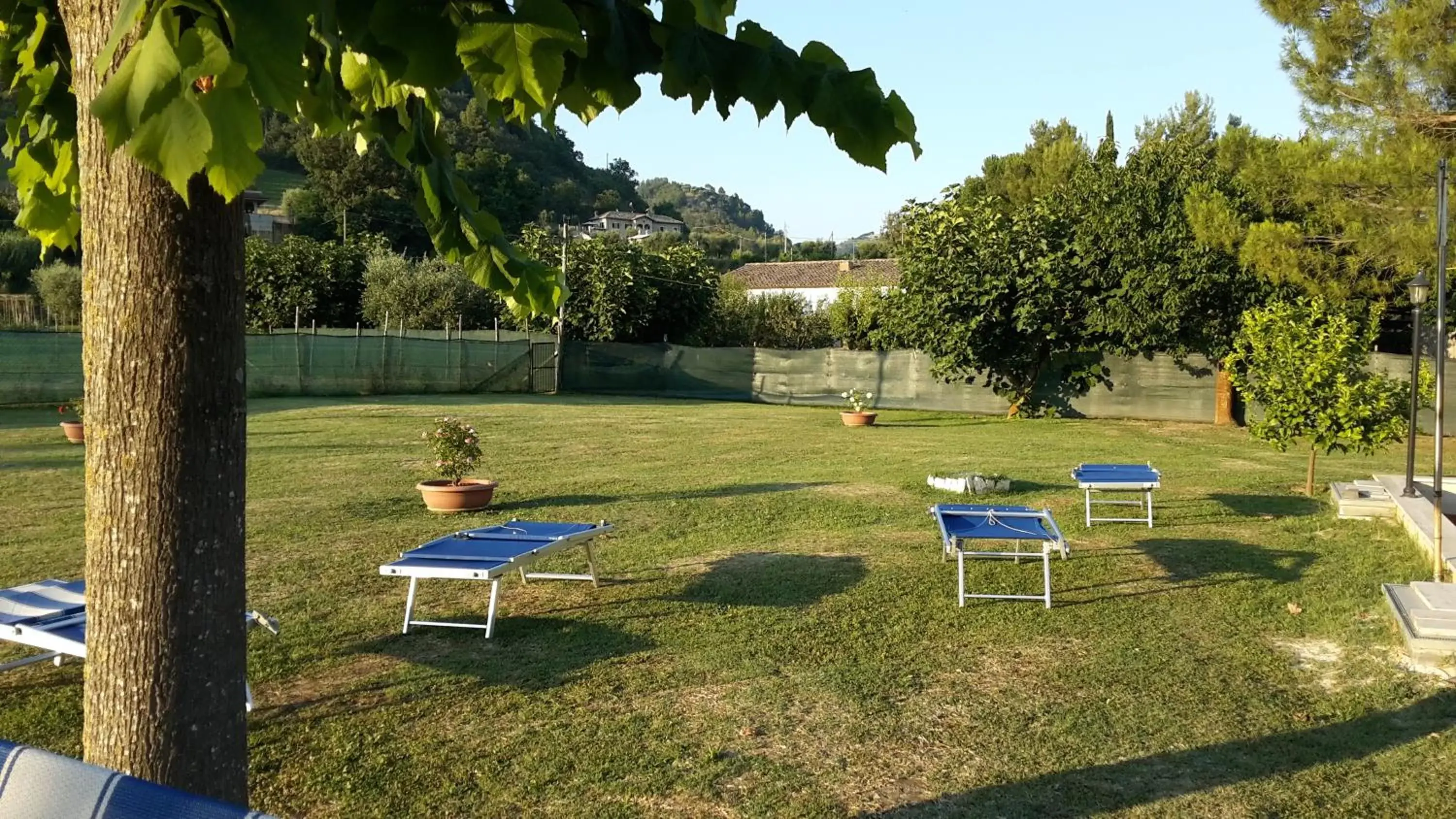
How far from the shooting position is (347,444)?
1434 centimetres

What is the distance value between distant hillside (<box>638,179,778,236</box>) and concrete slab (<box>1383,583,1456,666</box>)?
473ft

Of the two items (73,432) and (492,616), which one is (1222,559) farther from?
(73,432)

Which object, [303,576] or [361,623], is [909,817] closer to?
[361,623]

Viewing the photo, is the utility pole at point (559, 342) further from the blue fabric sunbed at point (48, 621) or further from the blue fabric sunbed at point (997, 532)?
the blue fabric sunbed at point (48, 621)

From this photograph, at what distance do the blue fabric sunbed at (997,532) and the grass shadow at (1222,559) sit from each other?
0.80 m

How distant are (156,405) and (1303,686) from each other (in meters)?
4.86

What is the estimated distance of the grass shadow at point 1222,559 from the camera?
720cm

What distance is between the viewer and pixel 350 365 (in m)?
24.8

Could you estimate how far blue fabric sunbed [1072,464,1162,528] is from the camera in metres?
8.45

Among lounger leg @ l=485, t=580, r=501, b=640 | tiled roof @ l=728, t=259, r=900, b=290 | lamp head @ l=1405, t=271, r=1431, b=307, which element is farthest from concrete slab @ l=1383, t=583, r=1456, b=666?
tiled roof @ l=728, t=259, r=900, b=290

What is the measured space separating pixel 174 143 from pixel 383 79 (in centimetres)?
117

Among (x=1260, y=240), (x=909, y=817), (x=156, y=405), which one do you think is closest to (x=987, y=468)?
(x=1260, y=240)

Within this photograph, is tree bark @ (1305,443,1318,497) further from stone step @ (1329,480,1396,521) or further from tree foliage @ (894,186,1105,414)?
tree foliage @ (894,186,1105,414)

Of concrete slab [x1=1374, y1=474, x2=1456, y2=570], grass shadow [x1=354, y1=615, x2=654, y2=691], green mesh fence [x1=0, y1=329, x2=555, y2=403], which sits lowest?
grass shadow [x1=354, y1=615, x2=654, y2=691]
